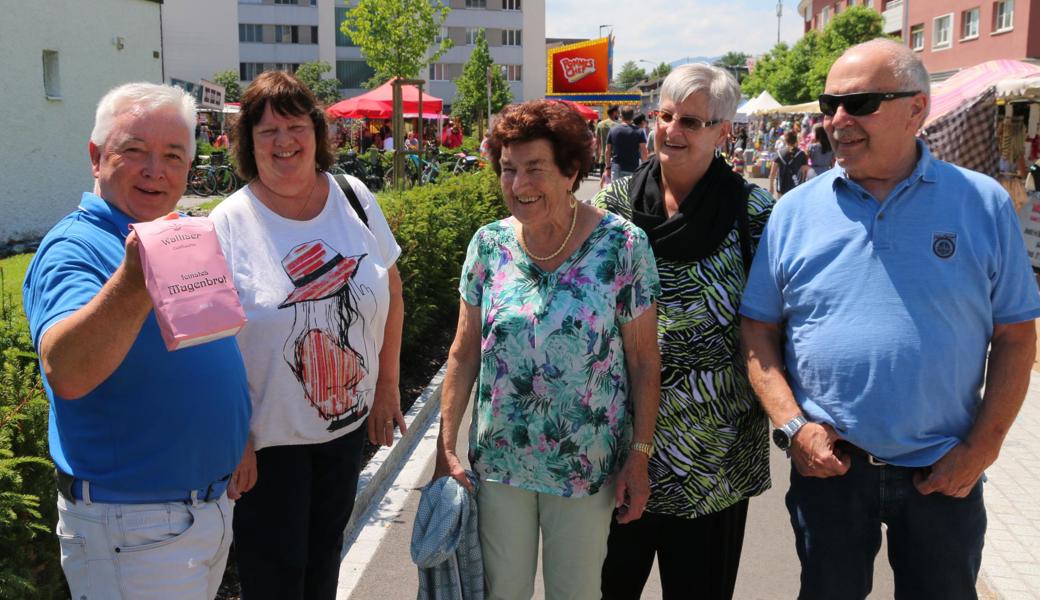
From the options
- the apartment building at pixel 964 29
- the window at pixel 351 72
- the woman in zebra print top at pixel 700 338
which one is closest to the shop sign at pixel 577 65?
the apartment building at pixel 964 29

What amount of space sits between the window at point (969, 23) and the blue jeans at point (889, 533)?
4219 centimetres

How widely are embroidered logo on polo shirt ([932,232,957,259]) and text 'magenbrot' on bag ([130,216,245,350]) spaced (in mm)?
1912

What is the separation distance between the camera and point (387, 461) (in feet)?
18.3

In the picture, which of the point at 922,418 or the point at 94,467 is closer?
the point at 94,467

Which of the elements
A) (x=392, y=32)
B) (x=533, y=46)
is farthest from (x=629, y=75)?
(x=392, y=32)

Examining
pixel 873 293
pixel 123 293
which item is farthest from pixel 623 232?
pixel 123 293

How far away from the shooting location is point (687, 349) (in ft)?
9.54

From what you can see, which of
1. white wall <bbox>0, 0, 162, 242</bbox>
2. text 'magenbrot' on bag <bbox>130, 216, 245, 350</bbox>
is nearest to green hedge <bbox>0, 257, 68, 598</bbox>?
text 'magenbrot' on bag <bbox>130, 216, 245, 350</bbox>

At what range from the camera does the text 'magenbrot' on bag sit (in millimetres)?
1808

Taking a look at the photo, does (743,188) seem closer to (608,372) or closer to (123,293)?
(608,372)

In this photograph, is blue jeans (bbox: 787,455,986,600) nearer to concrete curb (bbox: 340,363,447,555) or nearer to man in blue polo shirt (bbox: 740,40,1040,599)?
man in blue polo shirt (bbox: 740,40,1040,599)

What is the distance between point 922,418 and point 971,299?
37 cm

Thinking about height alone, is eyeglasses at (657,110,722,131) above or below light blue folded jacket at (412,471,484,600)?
above

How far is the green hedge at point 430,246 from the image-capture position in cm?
748
